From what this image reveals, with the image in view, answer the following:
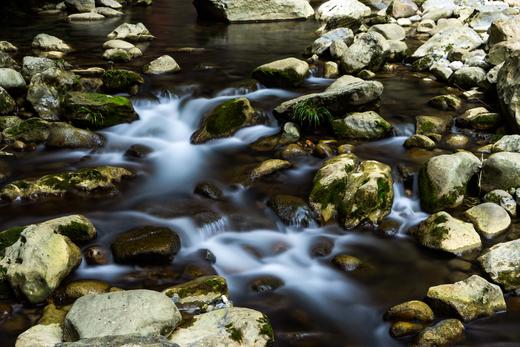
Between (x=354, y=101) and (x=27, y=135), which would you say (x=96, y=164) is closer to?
(x=27, y=135)

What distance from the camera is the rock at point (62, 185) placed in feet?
20.9

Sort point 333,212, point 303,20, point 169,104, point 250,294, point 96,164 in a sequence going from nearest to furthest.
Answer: point 250,294
point 333,212
point 96,164
point 169,104
point 303,20

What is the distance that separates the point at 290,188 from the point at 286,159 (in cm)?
81

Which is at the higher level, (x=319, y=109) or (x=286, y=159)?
(x=319, y=109)

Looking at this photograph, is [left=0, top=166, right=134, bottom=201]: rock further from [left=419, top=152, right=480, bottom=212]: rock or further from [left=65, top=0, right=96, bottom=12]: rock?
[left=65, top=0, right=96, bottom=12]: rock

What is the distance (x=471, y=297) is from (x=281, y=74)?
6728mm

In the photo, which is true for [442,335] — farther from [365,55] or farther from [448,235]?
[365,55]

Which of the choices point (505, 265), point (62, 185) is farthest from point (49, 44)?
point (505, 265)

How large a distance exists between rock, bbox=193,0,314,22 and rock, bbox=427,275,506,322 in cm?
1549

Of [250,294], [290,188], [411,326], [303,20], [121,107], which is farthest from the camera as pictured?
[303,20]

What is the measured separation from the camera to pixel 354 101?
8352mm

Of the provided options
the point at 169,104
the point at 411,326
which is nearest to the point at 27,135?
the point at 169,104

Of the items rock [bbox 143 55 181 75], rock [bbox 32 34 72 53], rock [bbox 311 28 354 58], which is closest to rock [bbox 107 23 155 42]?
rock [bbox 32 34 72 53]

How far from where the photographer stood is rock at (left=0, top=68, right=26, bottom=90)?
8.78 meters
